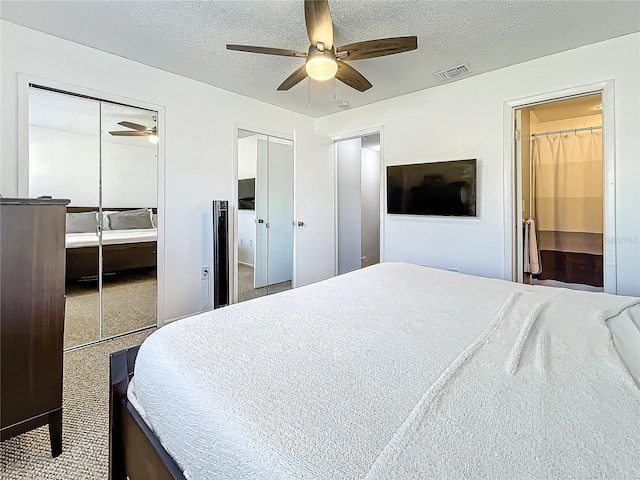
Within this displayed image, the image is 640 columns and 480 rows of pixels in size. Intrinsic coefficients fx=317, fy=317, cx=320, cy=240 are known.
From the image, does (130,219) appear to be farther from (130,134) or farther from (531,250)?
(531,250)

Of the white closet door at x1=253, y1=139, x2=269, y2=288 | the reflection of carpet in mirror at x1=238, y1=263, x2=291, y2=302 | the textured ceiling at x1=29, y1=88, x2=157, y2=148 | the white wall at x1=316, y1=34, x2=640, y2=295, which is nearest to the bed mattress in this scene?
the textured ceiling at x1=29, y1=88, x2=157, y2=148

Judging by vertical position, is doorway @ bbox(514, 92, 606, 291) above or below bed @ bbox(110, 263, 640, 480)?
above

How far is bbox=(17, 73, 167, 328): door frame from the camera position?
2.40m

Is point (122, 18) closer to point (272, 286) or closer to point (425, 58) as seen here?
point (425, 58)

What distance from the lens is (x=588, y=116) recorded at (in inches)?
156

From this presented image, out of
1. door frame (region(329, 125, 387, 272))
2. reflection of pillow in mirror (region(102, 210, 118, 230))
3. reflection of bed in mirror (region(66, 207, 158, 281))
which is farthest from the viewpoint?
door frame (region(329, 125, 387, 272))

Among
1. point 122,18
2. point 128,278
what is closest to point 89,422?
point 128,278

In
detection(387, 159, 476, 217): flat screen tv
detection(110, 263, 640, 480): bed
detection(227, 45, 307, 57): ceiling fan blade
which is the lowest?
detection(110, 263, 640, 480): bed

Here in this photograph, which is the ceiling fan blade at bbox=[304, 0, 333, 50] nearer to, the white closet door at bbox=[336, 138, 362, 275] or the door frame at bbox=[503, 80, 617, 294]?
the door frame at bbox=[503, 80, 617, 294]

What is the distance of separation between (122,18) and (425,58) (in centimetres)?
245

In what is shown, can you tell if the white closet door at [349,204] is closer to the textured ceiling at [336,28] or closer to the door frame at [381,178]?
the door frame at [381,178]

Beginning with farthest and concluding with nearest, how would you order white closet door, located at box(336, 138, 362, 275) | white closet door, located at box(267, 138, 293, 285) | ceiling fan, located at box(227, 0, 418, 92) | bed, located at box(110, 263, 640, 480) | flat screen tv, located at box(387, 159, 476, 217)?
white closet door, located at box(336, 138, 362, 275) → white closet door, located at box(267, 138, 293, 285) → flat screen tv, located at box(387, 159, 476, 217) → ceiling fan, located at box(227, 0, 418, 92) → bed, located at box(110, 263, 640, 480)

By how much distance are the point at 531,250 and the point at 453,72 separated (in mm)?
2183

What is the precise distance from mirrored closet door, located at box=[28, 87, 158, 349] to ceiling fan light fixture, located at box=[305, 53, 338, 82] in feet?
5.91
